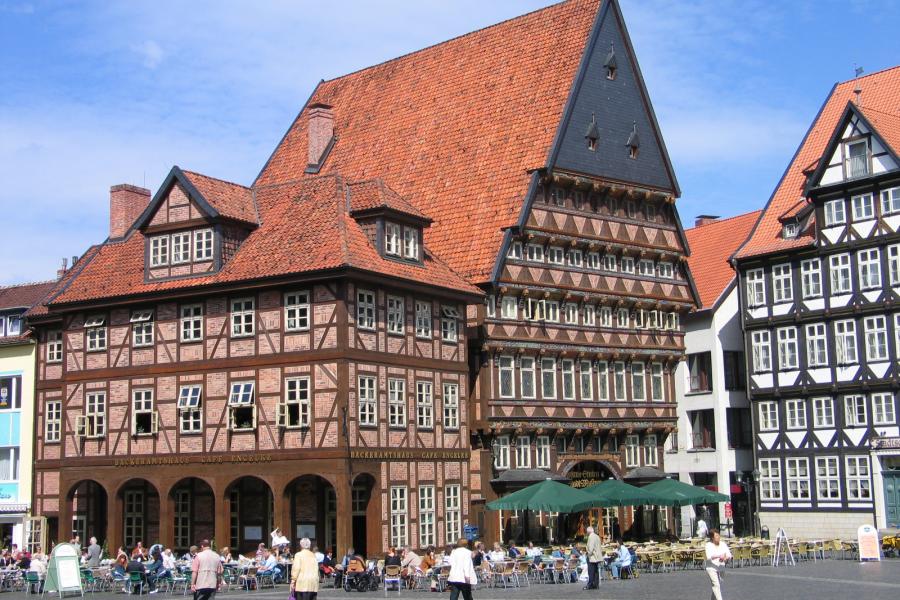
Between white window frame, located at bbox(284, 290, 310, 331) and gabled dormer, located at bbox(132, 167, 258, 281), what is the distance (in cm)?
322

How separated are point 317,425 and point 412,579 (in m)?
5.96

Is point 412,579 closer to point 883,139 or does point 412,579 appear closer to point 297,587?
point 297,587

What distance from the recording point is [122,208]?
5088 centimetres

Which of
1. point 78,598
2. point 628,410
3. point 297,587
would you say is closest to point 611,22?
point 628,410

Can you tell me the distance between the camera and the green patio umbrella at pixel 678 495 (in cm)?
4272

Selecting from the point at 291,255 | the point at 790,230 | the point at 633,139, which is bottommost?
the point at 291,255

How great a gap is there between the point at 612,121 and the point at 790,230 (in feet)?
30.7

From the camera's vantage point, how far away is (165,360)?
140 ft

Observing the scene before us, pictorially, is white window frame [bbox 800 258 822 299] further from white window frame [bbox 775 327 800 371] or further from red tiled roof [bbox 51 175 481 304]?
red tiled roof [bbox 51 175 481 304]

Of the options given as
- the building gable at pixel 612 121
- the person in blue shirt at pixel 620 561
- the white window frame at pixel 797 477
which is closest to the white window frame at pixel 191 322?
the building gable at pixel 612 121

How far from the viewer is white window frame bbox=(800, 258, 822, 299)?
52.6 m

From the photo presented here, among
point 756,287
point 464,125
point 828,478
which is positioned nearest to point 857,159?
point 756,287

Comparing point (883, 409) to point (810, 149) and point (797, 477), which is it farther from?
point (810, 149)

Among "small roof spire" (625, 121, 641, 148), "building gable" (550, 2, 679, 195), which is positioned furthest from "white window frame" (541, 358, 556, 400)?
"small roof spire" (625, 121, 641, 148)
